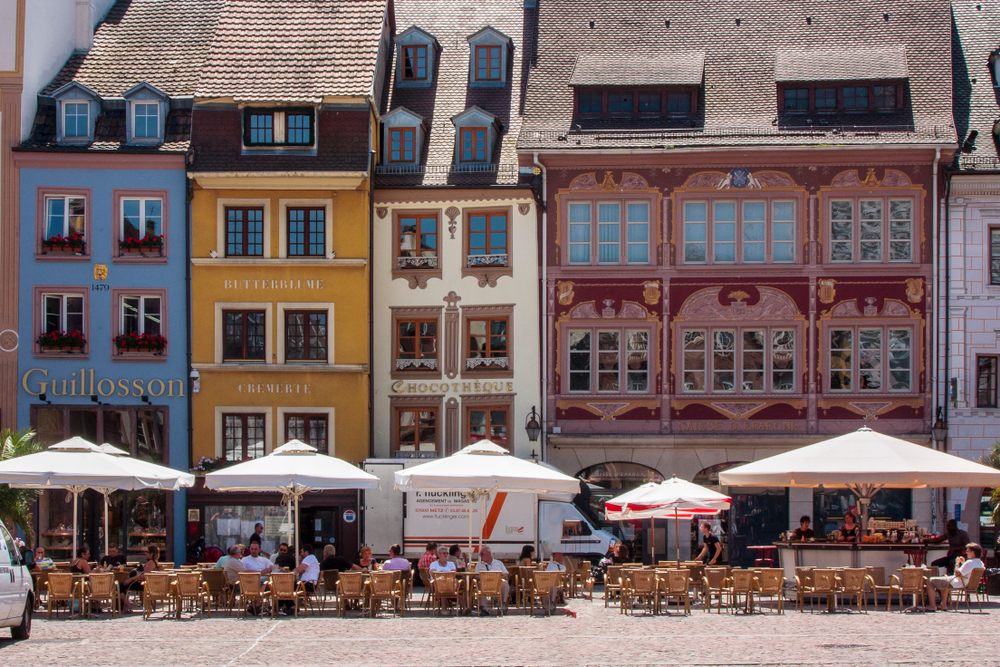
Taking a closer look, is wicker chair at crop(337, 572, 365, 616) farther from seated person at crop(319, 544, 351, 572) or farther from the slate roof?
the slate roof

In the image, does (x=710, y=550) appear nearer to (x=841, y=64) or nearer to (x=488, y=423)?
(x=488, y=423)

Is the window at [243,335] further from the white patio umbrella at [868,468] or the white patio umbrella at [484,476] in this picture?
the white patio umbrella at [868,468]

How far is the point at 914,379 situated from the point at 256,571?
18.2m

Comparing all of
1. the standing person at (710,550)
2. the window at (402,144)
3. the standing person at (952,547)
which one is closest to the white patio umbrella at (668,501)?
the standing person at (710,550)

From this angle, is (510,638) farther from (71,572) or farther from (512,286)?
(512,286)

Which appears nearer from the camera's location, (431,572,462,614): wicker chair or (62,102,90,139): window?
(431,572,462,614): wicker chair

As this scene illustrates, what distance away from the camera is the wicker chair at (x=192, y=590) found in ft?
90.7

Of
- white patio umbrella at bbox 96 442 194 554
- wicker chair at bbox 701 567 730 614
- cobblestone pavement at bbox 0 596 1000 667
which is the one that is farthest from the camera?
white patio umbrella at bbox 96 442 194 554

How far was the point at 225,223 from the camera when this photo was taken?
41.9m

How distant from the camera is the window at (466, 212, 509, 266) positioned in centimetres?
4166

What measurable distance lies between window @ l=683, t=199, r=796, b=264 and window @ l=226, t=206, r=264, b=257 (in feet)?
32.4

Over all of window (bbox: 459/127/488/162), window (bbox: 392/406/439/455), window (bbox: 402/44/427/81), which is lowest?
window (bbox: 392/406/439/455)

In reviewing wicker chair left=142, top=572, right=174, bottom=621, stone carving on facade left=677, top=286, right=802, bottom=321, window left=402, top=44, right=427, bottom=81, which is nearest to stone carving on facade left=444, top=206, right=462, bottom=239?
window left=402, top=44, right=427, bottom=81

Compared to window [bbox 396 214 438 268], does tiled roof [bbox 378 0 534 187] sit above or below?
above
